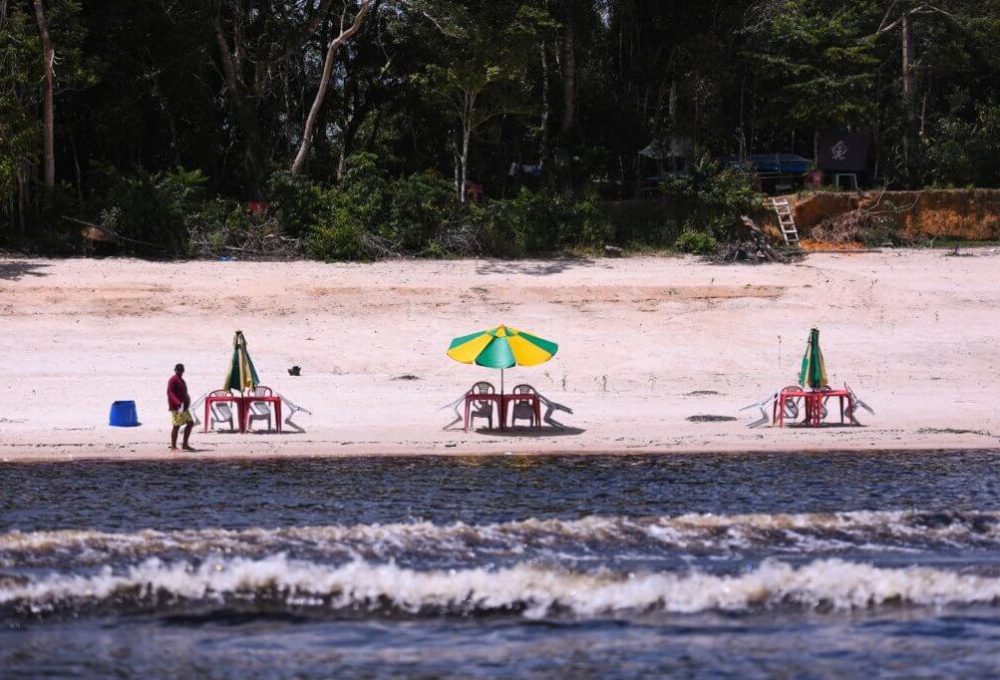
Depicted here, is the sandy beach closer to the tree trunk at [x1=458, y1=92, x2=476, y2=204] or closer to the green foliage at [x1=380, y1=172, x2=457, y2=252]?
the green foliage at [x1=380, y1=172, x2=457, y2=252]

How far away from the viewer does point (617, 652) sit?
10672 mm

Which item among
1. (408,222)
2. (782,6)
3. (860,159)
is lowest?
(408,222)

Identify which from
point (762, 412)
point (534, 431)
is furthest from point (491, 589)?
point (762, 412)

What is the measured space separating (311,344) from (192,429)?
16.1 feet

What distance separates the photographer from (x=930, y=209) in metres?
33.6

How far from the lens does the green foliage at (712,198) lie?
3159 centimetres

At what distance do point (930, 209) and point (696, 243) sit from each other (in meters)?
7.16

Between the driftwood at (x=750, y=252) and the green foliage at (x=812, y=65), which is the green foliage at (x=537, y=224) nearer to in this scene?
the driftwood at (x=750, y=252)

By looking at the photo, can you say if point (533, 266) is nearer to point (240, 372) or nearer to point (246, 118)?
point (246, 118)

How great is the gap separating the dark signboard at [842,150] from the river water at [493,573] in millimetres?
23907

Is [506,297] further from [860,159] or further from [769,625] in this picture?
[860,159]

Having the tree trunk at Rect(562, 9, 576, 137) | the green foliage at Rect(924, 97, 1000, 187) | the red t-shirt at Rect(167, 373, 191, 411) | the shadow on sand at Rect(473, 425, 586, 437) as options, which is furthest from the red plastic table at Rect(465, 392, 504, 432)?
the green foliage at Rect(924, 97, 1000, 187)

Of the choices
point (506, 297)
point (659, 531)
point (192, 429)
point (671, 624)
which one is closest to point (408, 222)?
point (506, 297)

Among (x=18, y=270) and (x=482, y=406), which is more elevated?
(x=18, y=270)
